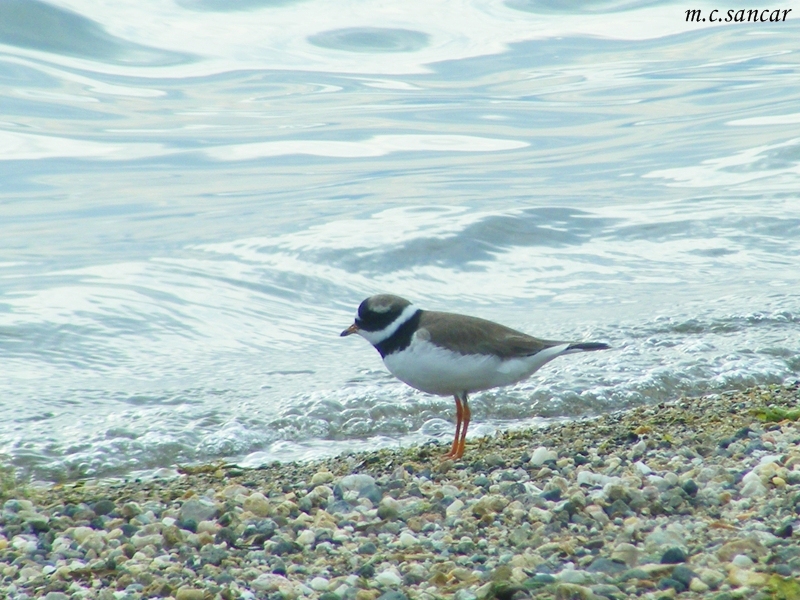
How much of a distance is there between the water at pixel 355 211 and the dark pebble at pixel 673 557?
3.44 m

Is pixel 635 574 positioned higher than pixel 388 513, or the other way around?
pixel 635 574

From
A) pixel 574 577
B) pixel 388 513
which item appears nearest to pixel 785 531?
pixel 574 577

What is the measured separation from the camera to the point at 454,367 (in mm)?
5535

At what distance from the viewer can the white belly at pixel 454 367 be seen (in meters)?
5.53

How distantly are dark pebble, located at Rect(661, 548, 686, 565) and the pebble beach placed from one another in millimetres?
11

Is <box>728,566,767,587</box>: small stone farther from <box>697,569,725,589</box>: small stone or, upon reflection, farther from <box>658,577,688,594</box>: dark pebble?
<box>658,577,688,594</box>: dark pebble

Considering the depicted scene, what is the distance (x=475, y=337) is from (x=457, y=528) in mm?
1593

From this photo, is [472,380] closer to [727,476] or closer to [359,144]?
[727,476]

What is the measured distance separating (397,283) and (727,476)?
6862 mm

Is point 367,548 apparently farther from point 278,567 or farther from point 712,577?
point 712,577

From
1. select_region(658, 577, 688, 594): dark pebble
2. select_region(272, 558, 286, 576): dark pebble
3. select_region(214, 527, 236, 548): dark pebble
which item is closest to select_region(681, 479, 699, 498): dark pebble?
select_region(658, 577, 688, 594): dark pebble

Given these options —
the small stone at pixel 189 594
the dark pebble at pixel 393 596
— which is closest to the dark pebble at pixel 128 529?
the small stone at pixel 189 594

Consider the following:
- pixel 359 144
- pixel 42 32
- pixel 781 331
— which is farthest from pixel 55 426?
pixel 42 32

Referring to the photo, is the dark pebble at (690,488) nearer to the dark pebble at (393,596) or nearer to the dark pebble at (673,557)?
the dark pebble at (673,557)
